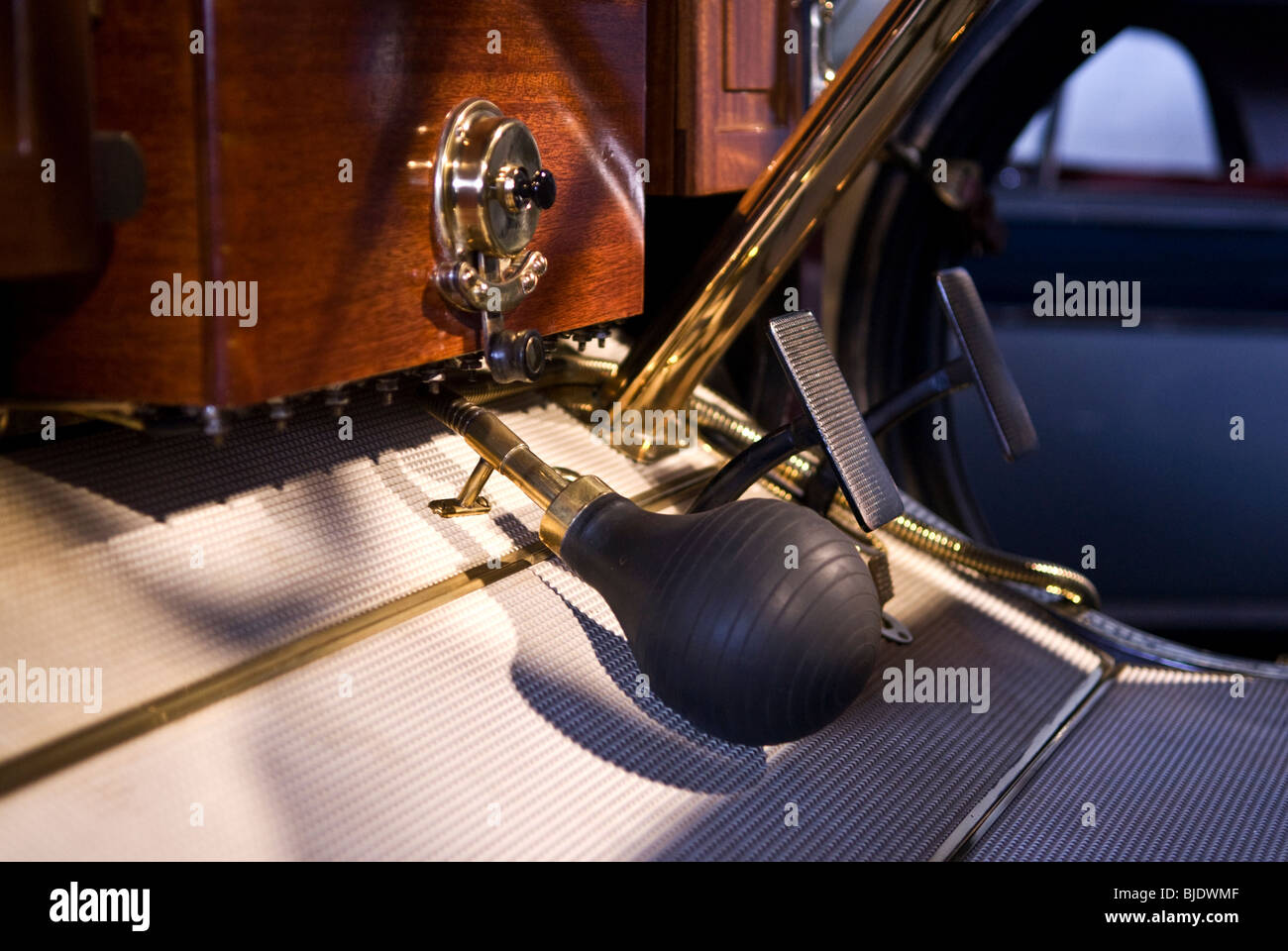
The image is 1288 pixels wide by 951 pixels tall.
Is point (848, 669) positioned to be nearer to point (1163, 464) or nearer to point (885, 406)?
point (885, 406)

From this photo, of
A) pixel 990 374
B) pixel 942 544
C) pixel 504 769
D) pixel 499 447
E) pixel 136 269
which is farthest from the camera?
pixel 942 544

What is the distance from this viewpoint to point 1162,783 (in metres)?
0.81

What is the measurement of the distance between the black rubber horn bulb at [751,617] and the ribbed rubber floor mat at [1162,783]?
0.57 ft

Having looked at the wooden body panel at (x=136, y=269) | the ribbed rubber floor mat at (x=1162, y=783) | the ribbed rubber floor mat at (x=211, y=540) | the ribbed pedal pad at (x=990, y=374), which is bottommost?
the ribbed rubber floor mat at (x=1162, y=783)

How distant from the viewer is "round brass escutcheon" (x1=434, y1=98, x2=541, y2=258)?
67 centimetres

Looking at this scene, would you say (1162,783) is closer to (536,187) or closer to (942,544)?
(942,544)

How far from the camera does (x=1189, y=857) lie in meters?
0.72

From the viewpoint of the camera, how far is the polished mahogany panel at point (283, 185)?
0.54 metres

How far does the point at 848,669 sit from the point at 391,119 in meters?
0.39

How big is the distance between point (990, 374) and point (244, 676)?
605 mm

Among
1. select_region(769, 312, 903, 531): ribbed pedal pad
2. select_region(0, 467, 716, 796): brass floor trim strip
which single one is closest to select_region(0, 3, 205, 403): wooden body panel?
select_region(0, 467, 716, 796): brass floor trim strip

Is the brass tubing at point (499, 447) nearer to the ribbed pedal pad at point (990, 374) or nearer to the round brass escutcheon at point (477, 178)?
the round brass escutcheon at point (477, 178)

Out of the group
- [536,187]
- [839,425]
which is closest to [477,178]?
[536,187]

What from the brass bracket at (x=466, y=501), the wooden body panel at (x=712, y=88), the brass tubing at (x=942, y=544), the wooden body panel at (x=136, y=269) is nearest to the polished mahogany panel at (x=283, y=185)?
the wooden body panel at (x=136, y=269)
